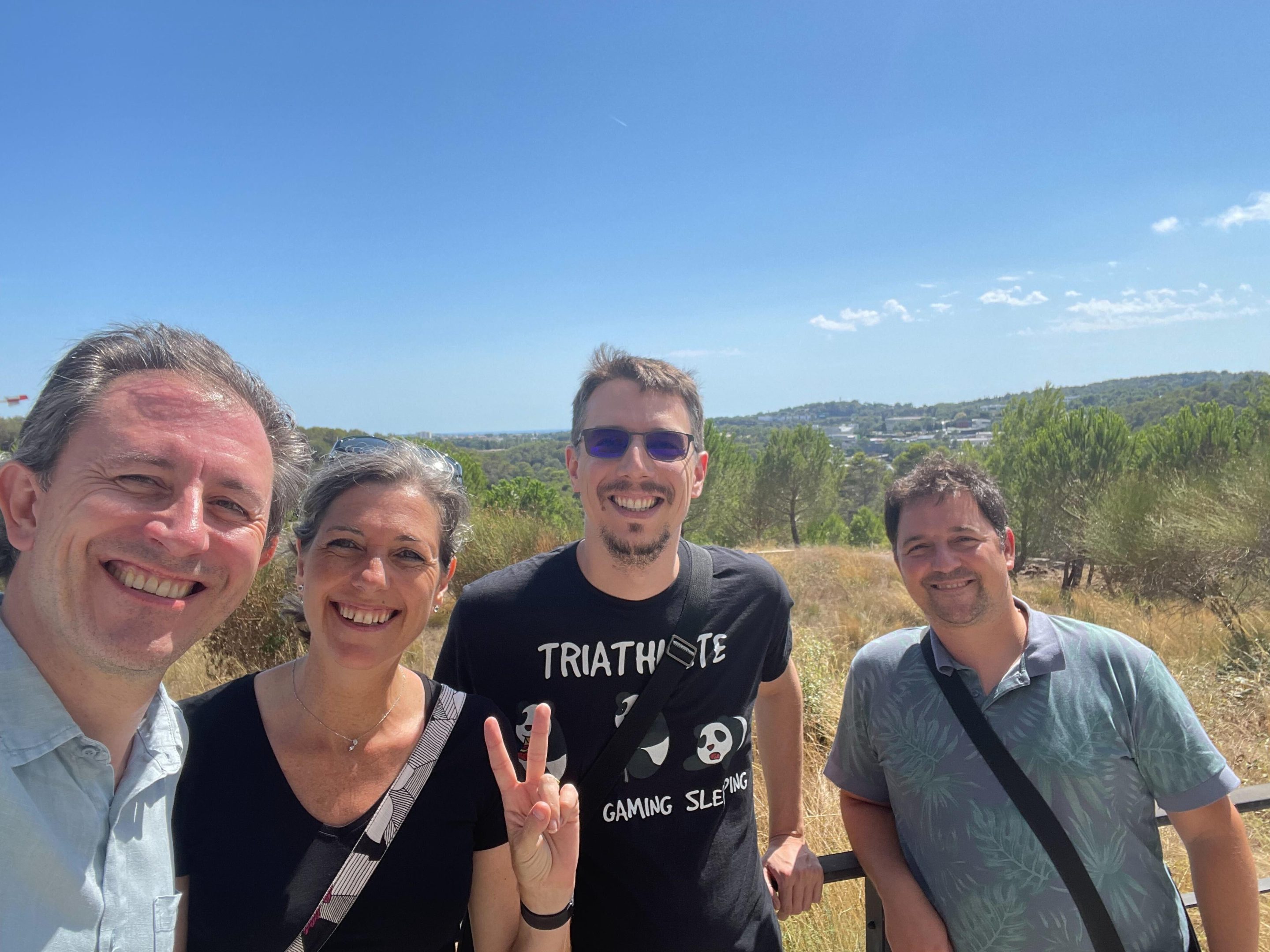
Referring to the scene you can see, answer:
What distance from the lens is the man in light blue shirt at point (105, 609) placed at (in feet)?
3.26

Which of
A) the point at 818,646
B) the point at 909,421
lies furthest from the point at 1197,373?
the point at 818,646

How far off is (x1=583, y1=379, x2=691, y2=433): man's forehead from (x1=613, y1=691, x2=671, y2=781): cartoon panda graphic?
0.88 metres

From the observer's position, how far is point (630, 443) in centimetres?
216

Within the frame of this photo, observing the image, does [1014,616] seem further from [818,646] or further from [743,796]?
[818,646]

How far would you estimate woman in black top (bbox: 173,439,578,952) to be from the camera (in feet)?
4.36

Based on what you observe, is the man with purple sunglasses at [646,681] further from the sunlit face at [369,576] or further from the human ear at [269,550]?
the human ear at [269,550]

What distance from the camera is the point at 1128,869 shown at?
1.72 meters

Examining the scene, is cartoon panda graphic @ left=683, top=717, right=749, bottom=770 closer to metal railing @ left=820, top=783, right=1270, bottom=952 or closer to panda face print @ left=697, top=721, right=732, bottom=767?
panda face print @ left=697, top=721, right=732, bottom=767

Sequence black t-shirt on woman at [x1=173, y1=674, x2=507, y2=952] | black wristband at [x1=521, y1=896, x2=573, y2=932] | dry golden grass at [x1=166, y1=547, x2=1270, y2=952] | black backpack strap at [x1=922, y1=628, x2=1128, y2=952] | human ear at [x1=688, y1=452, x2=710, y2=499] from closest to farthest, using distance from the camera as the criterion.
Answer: black t-shirt on woman at [x1=173, y1=674, x2=507, y2=952]
black wristband at [x1=521, y1=896, x2=573, y2=932]
black backpack strap at [x1=922, y1=628, x2=1128, y2=952]
human ear at [x1=688, y1=452, x2=710, y2=499]
dry golden grass at [x1=166, y1=547, x2=1270, y2=952]

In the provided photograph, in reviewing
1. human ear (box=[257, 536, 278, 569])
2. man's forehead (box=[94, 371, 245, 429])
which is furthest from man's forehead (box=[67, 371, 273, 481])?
human ear (box=[257, 536, 278, 569])

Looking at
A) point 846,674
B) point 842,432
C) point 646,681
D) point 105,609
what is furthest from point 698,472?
point 842,432

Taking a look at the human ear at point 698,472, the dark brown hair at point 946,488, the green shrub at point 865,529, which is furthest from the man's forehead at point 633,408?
the green shrub at point 865,529

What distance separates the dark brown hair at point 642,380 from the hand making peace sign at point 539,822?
3.80 ft

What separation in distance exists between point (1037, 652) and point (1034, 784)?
0.36 m
